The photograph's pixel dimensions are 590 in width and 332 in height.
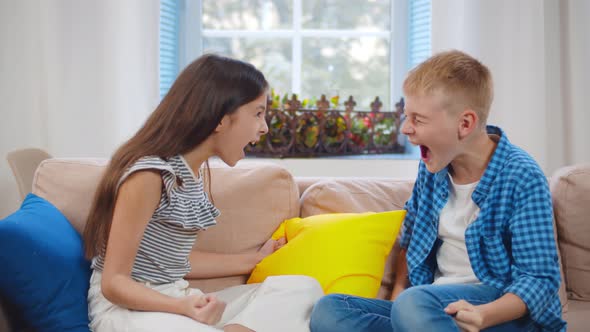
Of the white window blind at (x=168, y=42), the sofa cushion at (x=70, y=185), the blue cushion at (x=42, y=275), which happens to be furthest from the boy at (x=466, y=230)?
the white window blind at (x=168, y=42)

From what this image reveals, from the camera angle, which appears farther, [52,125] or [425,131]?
[52,125]

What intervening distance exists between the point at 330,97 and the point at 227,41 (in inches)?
26.0

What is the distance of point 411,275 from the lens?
1.61 meters

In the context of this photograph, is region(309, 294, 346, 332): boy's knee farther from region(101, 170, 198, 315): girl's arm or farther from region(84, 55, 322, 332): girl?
region(101, 170, 198, 315): girl's arm

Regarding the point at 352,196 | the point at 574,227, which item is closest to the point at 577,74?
the point at 574,227

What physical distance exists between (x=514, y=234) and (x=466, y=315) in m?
0.24

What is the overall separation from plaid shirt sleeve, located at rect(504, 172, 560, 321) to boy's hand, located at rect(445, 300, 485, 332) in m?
0.12

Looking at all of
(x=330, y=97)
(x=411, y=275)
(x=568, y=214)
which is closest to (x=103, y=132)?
(x=330, y=97)

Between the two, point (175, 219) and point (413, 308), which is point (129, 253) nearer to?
point (175, 219)

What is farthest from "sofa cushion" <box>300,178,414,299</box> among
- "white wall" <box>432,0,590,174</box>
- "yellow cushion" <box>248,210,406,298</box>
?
"white wall" <box>432,0,590,174</box>

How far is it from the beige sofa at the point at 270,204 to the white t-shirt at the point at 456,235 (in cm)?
29

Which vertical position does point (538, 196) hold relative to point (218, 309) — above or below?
above

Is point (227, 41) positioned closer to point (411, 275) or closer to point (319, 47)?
point (319, 47)

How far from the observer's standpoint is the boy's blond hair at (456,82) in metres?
1.48
